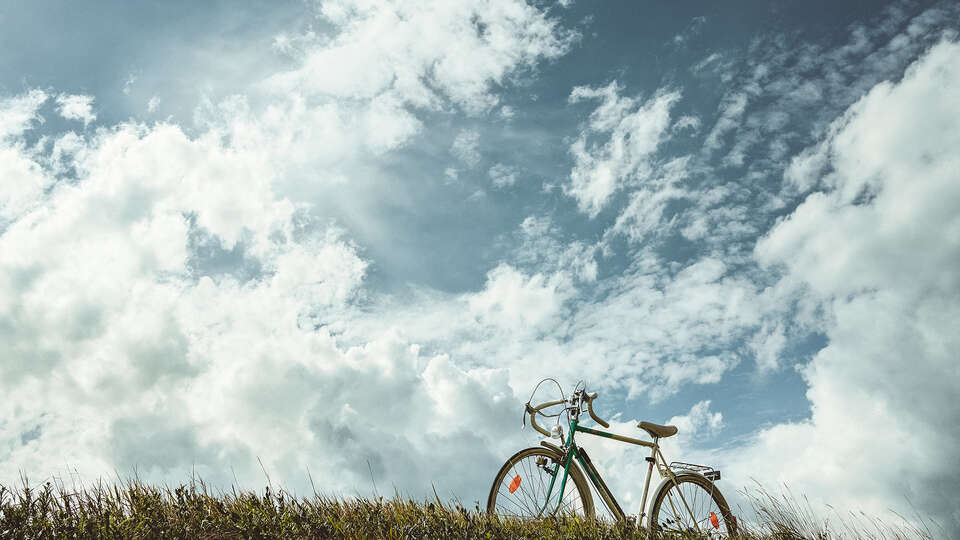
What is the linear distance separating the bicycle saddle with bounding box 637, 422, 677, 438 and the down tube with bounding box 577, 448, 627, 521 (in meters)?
0.91

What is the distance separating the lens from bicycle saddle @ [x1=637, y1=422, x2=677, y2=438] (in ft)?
26.7

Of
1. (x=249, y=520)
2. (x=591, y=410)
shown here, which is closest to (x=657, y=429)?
(x=591, y=410)

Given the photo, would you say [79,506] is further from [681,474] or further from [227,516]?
[681,474]

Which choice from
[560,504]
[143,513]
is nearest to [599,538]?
[560,504]

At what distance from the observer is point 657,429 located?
8195 millimetres

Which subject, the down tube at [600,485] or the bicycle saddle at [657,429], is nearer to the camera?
the down tube at [600,485]

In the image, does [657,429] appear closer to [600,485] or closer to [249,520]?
[600,485]

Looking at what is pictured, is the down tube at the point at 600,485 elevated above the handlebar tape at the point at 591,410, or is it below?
below

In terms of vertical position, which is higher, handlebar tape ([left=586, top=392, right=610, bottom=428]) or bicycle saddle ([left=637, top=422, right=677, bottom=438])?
handlebar tape ([left=586, top=392, right=610, bottom=428])

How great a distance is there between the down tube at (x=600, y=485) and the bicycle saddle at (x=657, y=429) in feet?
2.99

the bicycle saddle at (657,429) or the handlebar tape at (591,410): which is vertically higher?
the handlebar tape at (591,410)

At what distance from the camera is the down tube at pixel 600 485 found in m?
7.59

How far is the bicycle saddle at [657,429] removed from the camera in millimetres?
8141

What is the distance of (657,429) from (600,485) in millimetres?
1118
